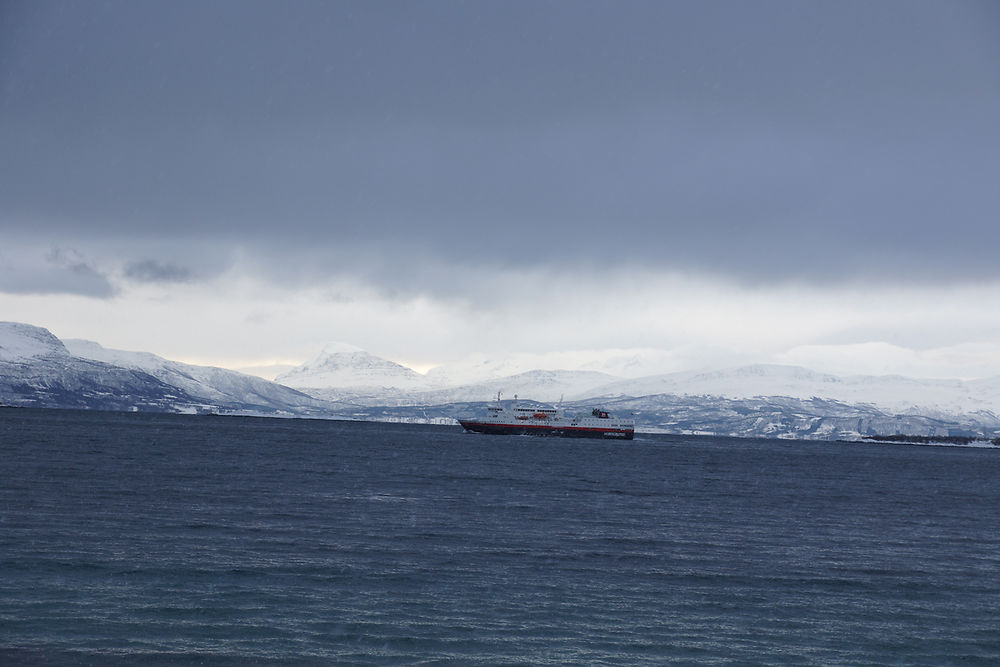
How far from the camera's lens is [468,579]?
131 ft

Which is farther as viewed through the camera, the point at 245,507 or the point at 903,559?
the point at 245,507

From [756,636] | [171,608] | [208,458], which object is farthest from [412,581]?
[208,458]

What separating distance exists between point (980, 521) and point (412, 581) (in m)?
57.5

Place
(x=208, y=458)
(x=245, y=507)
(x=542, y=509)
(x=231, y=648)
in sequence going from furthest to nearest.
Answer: (x=208, y=458) < (x=542, y=509) < (x=245, y=507) < (x=231, y=648)

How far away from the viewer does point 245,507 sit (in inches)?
2488

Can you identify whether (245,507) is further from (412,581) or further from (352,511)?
(412,581)

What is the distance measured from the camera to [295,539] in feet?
161

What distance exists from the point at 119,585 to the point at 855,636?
26754 millimetres

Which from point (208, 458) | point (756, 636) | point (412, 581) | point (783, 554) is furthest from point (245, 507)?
point (208, 458)

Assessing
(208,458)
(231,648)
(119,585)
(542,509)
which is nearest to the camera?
(231,648)

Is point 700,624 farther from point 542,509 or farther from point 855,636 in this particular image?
point 542,509

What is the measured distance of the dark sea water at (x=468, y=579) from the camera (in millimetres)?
29891

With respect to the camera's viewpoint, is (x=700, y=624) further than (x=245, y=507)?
No

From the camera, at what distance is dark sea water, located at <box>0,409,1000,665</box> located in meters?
29.9
